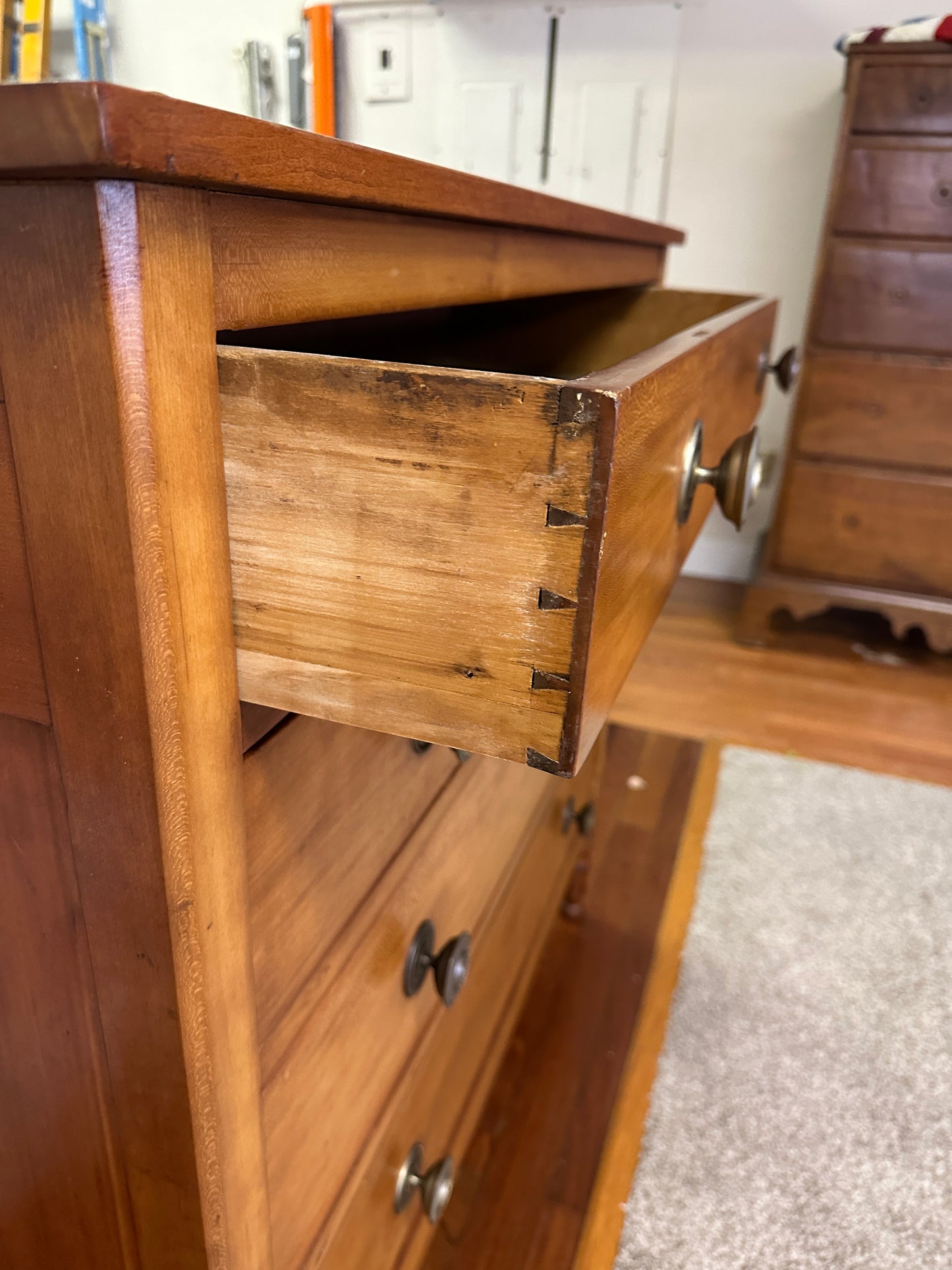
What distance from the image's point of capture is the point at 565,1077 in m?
0.99

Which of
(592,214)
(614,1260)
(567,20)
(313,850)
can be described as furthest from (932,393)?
(313,850)

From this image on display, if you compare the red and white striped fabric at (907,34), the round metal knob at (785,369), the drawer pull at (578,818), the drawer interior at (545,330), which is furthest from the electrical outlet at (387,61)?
the drawer pull at (578,818)

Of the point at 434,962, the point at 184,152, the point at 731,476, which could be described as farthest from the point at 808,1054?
the point at 184,152

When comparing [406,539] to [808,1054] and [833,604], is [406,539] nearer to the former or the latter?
[808,1054]

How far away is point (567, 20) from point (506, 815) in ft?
→ 6.66

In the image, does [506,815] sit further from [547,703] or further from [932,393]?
[932,393]

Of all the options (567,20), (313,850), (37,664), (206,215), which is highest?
(567,20)

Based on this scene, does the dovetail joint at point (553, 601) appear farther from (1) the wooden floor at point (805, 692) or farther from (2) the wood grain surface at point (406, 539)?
(1) the wooden floor at point (805, 692)

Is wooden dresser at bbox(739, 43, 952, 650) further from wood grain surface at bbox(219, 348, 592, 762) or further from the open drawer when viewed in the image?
wood grain surface at bbox(219, 348, 592, 762)

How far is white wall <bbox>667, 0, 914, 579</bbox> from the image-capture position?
2018mm

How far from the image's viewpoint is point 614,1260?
0.81m

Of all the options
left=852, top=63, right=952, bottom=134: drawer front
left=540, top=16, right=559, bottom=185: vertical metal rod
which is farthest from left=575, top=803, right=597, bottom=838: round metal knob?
left=540, top=16, right=559, bottom=185: vertical metal rod

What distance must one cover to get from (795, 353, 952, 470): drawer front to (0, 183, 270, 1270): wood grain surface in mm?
1821

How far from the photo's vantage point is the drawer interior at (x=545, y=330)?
2.44 feet
